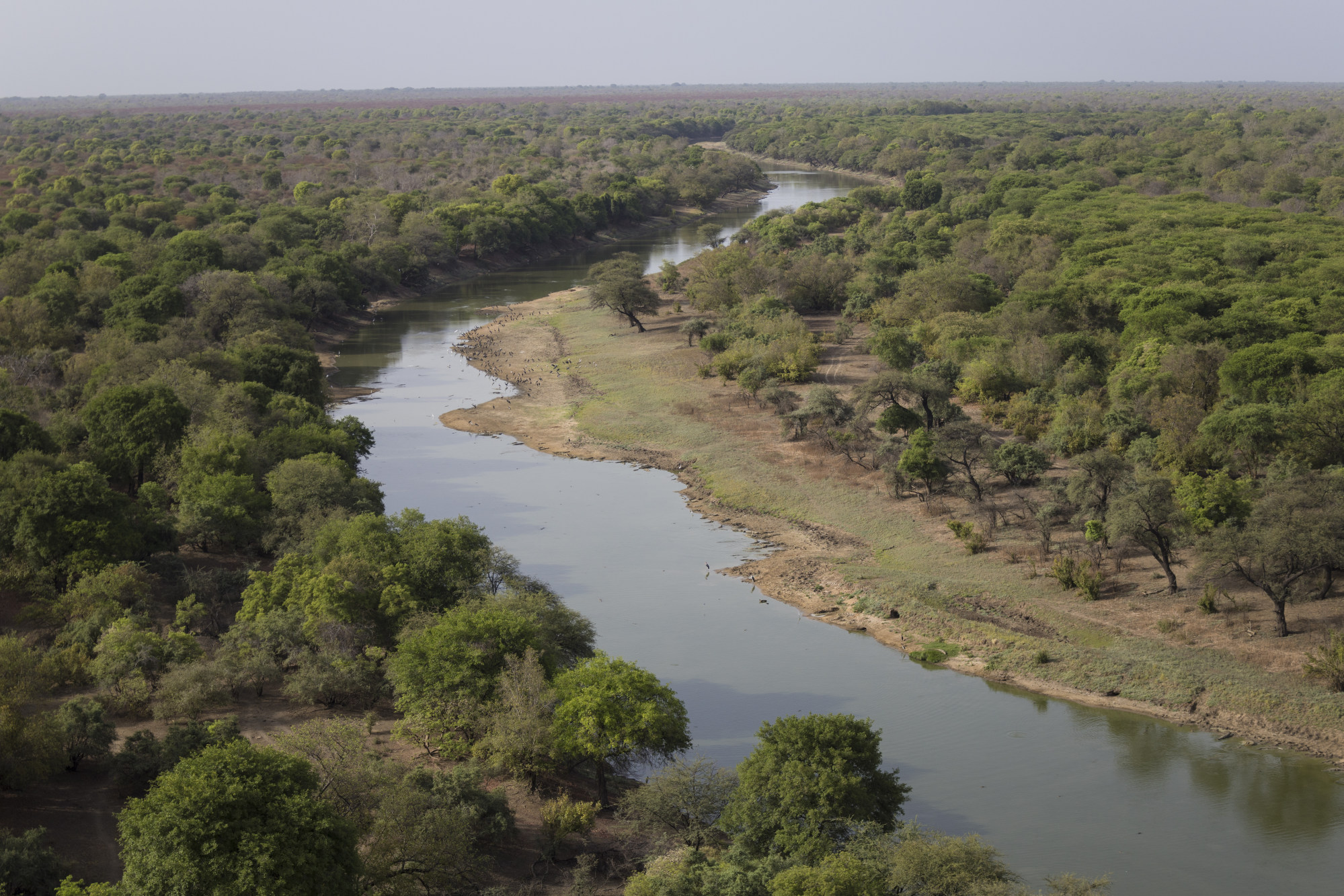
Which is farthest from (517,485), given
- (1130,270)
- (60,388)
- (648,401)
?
(1130,270)

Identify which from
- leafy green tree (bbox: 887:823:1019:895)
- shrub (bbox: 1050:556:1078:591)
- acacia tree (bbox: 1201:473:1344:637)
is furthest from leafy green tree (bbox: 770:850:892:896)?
shrub (bbox: 1050:556:1078:591)

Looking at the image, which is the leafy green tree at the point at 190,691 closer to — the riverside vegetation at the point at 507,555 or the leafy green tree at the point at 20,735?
the riverside vegetation at the point at 507,555

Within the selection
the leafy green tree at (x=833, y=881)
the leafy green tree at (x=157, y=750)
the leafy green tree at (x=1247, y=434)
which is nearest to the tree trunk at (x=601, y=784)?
the leafy green tree at (x=833, y=881)

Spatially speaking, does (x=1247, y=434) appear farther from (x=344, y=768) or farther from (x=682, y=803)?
(x=344, y=768)

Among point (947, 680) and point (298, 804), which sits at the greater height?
point (298, 804)

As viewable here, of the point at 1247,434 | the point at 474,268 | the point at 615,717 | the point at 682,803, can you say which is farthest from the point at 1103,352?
the point at 474,268

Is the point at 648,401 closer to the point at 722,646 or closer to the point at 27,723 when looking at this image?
the point at 722,646

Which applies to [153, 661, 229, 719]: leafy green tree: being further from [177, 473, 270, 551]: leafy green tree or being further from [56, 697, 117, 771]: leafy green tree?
[177, 473, 270, 551]: leafy green tree
